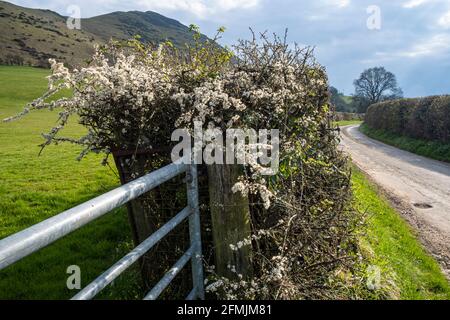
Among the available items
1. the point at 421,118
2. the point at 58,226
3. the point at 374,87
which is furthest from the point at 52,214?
the point at 374,87

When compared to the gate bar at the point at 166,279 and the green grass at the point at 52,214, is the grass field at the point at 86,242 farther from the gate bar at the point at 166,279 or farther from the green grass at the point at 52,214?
the gate bar at the point at 166,279

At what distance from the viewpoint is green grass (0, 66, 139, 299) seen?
13.5ft

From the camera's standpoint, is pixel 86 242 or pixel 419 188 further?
pixel 419 188

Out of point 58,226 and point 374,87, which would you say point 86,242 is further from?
point 374,87

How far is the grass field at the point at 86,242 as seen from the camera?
423cm

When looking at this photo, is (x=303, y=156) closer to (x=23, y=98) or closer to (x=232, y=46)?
(x=232, y=46)

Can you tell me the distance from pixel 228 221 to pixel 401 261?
13.8 feet

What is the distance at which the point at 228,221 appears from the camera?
9.20 ft

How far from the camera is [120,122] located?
288 centimetres

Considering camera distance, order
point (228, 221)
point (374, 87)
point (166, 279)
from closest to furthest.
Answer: point (166, 279) < point (228, 221) < point (374, 87)

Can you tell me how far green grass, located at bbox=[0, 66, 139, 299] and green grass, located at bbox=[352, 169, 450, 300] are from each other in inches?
132

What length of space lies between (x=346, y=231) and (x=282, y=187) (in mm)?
1198

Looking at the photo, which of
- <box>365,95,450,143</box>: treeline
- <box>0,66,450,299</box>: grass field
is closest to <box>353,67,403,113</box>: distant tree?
<box>365,95,450,143</box>: treeline
